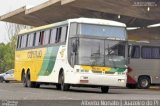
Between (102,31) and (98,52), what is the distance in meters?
1.05

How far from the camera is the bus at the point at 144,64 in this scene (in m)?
34.7

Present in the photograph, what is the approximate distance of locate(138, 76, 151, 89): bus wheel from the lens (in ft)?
114

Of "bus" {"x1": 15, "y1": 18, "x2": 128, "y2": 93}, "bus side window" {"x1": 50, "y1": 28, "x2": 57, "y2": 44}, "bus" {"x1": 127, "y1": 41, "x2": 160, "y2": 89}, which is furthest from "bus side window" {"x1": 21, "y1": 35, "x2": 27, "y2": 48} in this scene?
"bus" {"x1": 127, "y1": 41, "x2": 160, "y2": 89}

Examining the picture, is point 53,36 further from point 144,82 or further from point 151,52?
point 151,52

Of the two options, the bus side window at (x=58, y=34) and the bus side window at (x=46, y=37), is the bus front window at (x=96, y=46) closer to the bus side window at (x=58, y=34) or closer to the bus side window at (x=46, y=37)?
the bus side window at (x=58, y=34)

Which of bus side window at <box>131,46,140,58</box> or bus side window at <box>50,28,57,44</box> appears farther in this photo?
bus side window at <box>131,46,140,58</box>

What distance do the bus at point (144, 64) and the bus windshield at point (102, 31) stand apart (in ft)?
31.3

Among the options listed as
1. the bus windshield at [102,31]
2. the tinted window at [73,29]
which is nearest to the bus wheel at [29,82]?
the tinted window at [73,29]

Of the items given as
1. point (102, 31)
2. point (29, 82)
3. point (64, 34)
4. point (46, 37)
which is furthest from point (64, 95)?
point (29, 82)

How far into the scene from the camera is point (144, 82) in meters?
34.9

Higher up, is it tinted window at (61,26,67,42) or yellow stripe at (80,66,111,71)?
tinted window at (61,26,67,42)

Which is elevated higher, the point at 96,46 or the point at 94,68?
the point at 96,46

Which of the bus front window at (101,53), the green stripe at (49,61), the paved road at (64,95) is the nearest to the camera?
the paved road at (64,95)

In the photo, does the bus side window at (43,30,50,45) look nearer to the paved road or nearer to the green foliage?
the paved road
